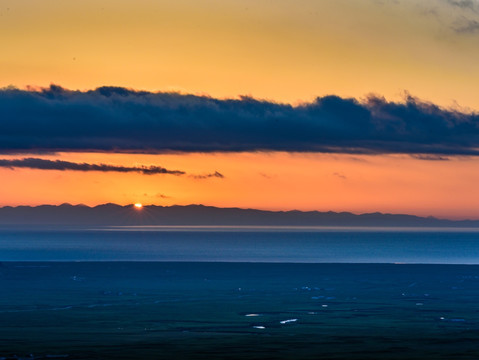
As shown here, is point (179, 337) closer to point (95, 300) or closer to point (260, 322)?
point (260, 322)

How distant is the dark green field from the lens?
78.7 meters

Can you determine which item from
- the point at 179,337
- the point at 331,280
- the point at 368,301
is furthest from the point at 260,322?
the point at 331,280

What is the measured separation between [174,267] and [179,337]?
109032 millimetres

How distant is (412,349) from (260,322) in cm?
1922

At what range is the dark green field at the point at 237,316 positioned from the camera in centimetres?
7869

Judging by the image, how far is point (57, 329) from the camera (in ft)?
294

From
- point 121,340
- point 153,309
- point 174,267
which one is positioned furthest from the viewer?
point 174,267

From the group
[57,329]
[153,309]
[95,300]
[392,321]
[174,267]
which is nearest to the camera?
[57,329]

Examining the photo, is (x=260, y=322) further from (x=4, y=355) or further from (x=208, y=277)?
(x=208, y=277)

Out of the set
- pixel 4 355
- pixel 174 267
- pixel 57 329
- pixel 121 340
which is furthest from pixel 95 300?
pixel 174 267

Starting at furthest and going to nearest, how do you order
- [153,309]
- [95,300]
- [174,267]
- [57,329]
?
[174,267], [95,300], [153,309], [57,329]

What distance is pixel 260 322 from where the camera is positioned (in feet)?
313

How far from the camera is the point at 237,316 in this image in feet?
330

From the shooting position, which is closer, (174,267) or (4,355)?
(4,355)
